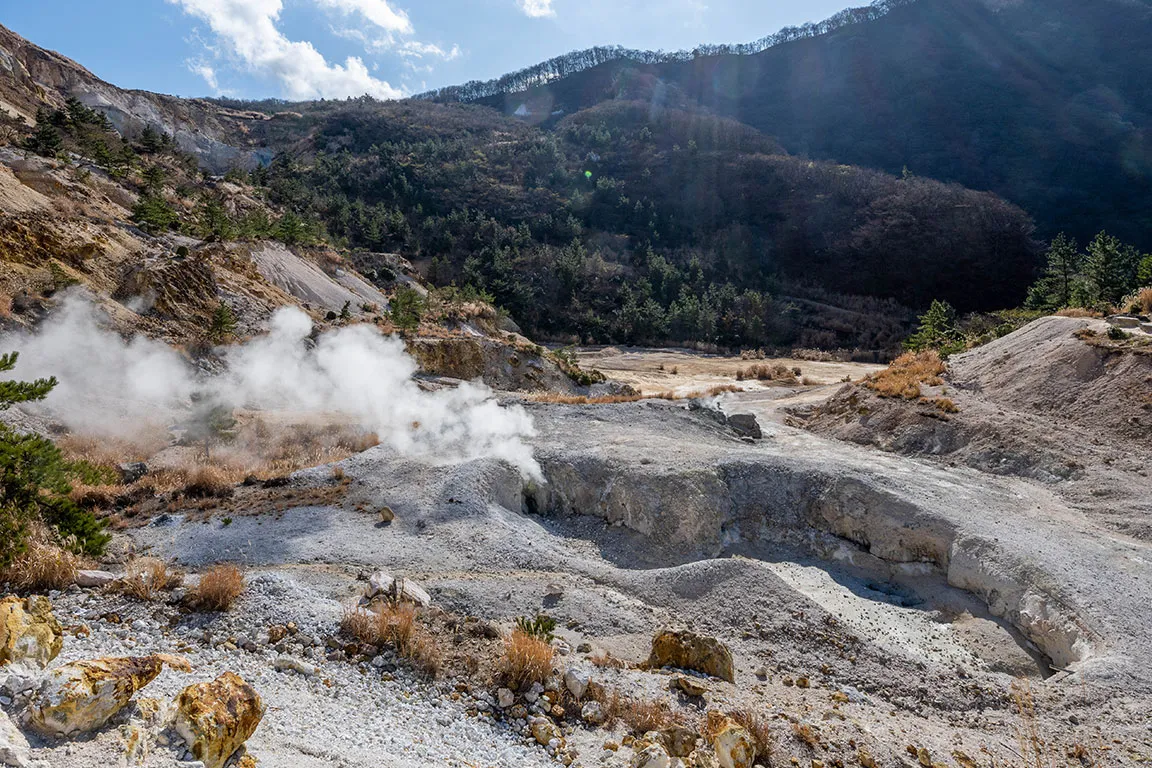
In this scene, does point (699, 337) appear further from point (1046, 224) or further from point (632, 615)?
point (1046, 224)

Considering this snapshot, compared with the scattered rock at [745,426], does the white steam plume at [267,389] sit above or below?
above

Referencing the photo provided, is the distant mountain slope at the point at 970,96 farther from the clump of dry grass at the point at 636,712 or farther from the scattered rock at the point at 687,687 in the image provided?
the clump of dry grass at the point at 636,712

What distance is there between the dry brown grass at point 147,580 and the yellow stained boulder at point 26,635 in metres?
1.21

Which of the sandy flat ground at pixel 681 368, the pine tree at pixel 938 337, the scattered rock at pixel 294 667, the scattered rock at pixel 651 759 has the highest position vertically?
the scattered rock at pixel 294 667

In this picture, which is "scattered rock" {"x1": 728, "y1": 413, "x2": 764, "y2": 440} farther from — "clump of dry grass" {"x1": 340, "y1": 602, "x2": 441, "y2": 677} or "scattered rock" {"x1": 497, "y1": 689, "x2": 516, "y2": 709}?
"scattered rock" {"x1": 497, "y1": 689, "x2": 516, "y2": 709}

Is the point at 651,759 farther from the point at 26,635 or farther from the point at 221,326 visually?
the point at 221,326

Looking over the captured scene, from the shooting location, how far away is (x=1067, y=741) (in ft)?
16.8

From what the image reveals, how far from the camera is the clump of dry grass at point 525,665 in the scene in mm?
5039

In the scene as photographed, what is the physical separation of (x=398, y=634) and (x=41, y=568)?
3313 mm

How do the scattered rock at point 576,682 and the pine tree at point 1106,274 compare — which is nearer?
the scattered rock at point 576,682

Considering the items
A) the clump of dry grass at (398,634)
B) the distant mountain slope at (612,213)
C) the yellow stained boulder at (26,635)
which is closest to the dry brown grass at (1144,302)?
the clump of dry grass at (398,634)

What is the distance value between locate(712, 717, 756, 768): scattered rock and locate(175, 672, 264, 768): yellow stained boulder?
2.98 meters

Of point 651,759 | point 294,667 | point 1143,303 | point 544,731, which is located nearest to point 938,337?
point 1143,303

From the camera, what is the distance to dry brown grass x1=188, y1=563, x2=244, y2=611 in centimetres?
559
